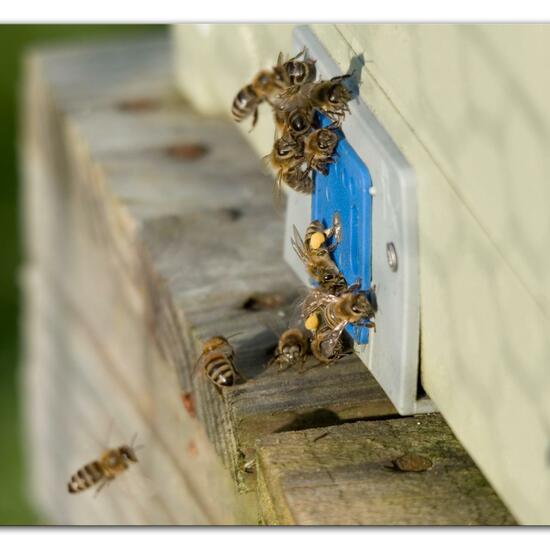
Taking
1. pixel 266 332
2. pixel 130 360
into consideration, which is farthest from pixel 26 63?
pixel 266 332

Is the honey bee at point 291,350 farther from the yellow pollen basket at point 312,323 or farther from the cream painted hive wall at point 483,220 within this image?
the cream painted hive wall at point 483,220

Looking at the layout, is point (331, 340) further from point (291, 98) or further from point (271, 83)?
point (271, 83)

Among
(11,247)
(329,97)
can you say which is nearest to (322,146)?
(329,97)

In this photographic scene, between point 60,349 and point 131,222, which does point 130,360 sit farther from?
point 60,349

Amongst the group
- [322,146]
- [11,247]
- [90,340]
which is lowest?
[11,247]

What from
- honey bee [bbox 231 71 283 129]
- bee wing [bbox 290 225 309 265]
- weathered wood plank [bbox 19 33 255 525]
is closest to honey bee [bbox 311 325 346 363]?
bee wing [bbox 290 225 309 265]

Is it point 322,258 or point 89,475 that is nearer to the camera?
point 322,258

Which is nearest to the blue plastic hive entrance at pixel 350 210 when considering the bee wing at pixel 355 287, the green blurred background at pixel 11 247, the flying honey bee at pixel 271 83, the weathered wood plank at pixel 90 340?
the bee wing at pixel 355 287
